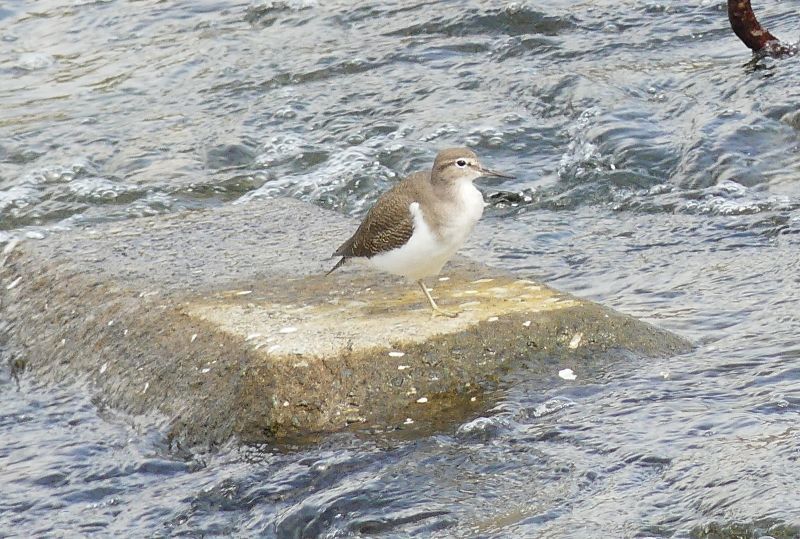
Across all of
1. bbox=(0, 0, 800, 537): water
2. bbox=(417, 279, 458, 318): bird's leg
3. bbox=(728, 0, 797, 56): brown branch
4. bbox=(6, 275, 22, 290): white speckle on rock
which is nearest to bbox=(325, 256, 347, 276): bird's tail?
bbox=(417, 279, 458, 318): bird's leg

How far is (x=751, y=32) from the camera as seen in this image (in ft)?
33.0

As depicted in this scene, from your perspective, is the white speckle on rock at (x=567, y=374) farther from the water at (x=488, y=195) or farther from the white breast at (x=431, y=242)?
the white breast at (x=431, y=242)

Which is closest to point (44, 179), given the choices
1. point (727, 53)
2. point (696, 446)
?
point (727, 53)

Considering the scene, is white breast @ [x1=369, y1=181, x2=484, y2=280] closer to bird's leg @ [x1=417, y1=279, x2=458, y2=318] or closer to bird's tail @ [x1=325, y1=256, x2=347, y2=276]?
bird's leg @ [x1=417, y1=279, x2=458, y2=318]


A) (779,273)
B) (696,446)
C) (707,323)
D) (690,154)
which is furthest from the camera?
(690,154)

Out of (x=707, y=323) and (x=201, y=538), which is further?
(x=707, y=323)

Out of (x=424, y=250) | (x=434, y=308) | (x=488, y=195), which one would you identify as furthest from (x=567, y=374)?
(x=488, y=195)

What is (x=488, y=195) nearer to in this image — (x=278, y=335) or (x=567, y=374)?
(x=567, y=374)

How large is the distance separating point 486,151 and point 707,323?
141 inches

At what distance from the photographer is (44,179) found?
10023 mm

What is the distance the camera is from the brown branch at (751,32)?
10.0m

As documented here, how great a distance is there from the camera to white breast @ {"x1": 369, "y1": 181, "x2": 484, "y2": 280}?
19.7 ft

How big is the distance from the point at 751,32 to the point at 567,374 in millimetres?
5237

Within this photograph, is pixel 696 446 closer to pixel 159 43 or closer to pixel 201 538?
pixel 201 538
